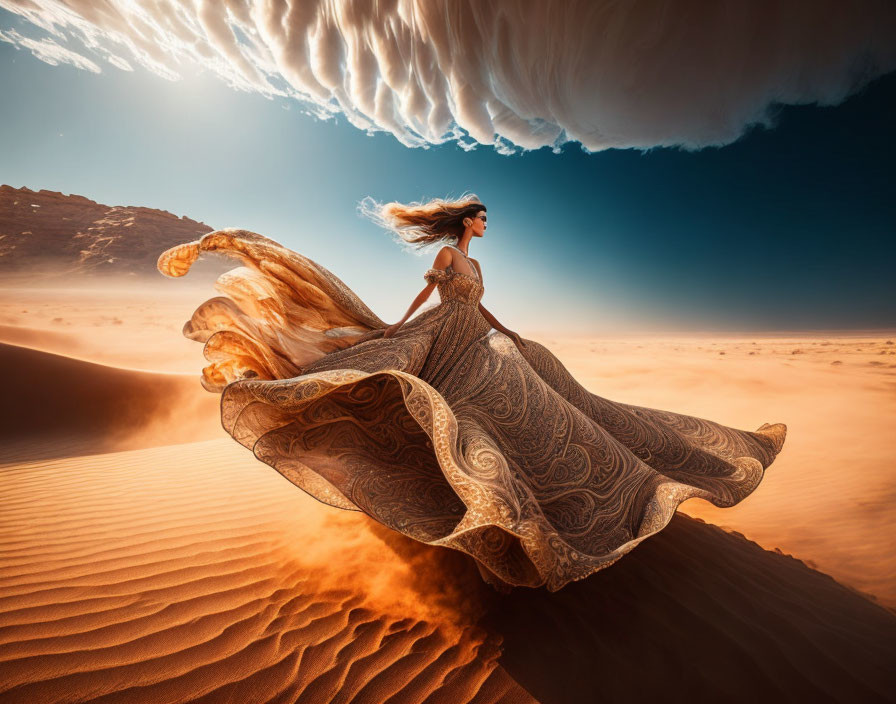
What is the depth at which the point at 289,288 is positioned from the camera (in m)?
3.03

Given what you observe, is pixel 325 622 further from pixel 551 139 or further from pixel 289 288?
pixel 551 139

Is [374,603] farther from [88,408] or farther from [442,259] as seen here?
[88,408]

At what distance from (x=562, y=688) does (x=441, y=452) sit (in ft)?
Answer: 4.13

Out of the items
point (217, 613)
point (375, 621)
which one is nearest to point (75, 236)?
point (217, 613)

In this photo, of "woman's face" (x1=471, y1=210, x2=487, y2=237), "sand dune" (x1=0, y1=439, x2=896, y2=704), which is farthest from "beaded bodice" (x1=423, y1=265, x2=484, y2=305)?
"sand dune" (x1=0, y1=439, x2=896, y2=704)

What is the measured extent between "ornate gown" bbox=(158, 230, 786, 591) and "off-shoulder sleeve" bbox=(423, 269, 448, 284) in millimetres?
10

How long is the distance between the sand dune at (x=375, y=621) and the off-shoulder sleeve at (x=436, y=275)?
7.47 ft

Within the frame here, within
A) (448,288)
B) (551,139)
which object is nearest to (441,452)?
(448,288)

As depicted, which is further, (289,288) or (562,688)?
(289,288)

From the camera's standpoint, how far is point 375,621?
75.6 inches

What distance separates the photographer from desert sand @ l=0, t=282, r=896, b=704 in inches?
62.5

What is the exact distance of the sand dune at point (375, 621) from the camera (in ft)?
5.14

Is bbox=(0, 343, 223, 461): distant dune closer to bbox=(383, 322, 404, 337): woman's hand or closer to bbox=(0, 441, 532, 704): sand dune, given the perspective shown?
bbox=(0, 441, 532, 704): sand dune

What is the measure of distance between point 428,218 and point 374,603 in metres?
3.82
